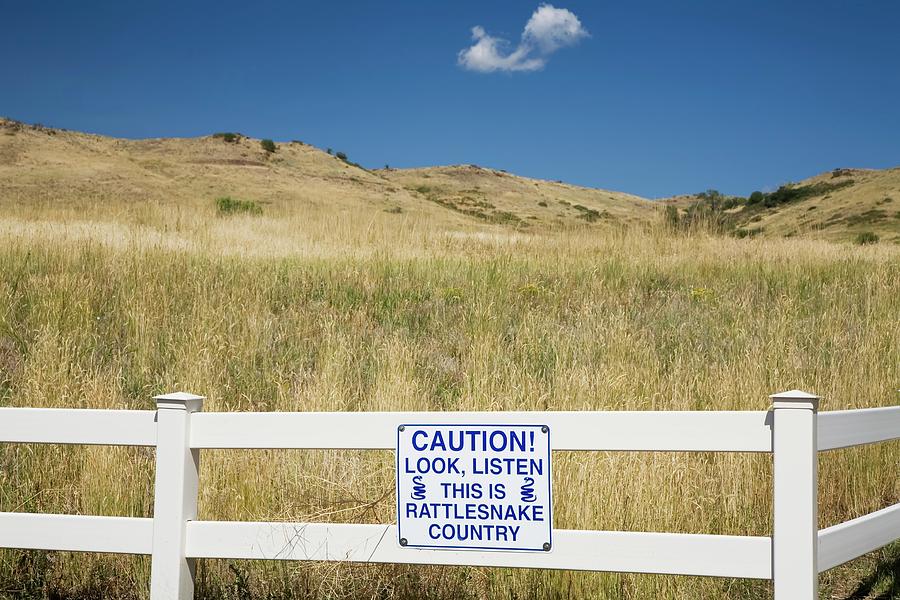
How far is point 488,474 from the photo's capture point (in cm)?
310

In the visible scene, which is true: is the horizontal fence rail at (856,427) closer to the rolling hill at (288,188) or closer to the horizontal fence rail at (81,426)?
the horizontal fence rail at (81,426)

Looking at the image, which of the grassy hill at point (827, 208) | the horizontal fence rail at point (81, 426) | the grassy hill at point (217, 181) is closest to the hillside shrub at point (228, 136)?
the grassy hill at point (217, 181)

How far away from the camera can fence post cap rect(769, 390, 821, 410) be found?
9.59 feet

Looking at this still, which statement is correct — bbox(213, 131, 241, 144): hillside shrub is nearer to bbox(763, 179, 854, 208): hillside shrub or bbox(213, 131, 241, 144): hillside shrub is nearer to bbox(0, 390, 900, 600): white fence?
bbox(763, 179, 854, 208): hillside shrub

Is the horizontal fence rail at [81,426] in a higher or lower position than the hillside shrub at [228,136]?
lower

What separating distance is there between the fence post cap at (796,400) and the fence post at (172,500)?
102 inches

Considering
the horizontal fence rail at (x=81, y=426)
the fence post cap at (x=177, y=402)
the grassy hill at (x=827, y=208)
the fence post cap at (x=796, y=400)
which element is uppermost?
the grassy hill at (x=827, y=208)

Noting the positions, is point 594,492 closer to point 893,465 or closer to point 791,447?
point 791,447

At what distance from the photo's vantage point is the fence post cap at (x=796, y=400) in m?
2.92

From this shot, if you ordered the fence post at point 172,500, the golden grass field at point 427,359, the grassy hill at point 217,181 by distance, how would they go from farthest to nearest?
1. the grassy hill at point 217,181
2. the golden grass field at point 427,359
3. the fence post at point 172,500

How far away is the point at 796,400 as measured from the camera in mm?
2943

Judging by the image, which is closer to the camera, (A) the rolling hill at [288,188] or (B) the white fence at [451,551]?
(B) the white fence at [451,551]

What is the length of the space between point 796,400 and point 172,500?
2.76 meters

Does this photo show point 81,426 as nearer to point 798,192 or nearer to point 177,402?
point 177,402
